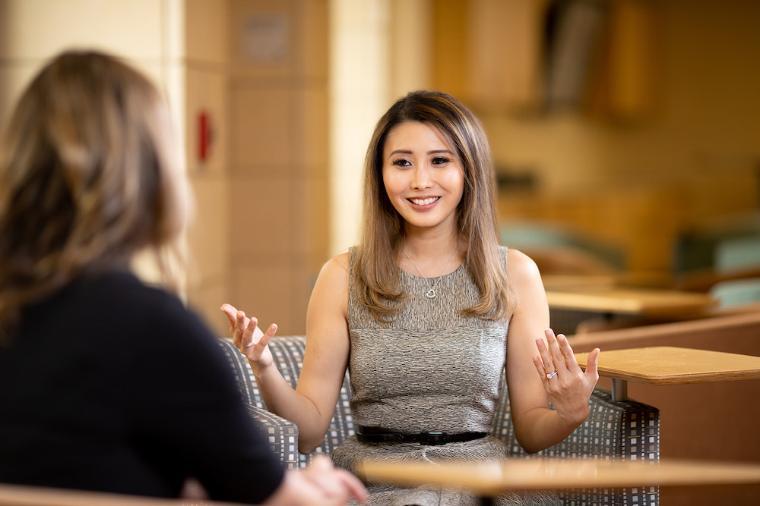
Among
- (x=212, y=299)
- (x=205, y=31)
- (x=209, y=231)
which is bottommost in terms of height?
(x=212, y=299)

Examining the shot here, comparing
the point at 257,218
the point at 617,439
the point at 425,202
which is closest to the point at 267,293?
the point at 257,218

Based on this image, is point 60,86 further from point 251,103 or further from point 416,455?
point 251,103

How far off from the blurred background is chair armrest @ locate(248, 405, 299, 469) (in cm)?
163

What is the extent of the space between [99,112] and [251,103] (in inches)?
190

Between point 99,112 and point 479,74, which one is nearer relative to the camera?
point 99,112

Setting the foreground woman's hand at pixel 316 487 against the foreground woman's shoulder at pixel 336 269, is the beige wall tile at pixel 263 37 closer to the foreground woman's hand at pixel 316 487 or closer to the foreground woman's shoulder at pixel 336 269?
the foreground woman's shoulder at pixel 336 269

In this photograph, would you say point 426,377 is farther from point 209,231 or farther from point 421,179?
point 209,231

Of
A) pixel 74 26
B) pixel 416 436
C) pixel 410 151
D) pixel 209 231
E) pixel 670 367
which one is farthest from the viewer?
pixel 209 231

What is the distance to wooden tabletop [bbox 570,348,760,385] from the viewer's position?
7.60 ft

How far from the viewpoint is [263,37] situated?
6.30 meters

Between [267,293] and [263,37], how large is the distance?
Answer: 135 cm

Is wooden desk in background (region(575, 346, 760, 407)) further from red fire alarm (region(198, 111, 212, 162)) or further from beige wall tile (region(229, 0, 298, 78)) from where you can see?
beige wall tile (region(229, 0, 298, 78))

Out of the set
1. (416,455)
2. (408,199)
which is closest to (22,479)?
(416,455)

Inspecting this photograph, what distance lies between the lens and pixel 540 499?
253 centimetres
